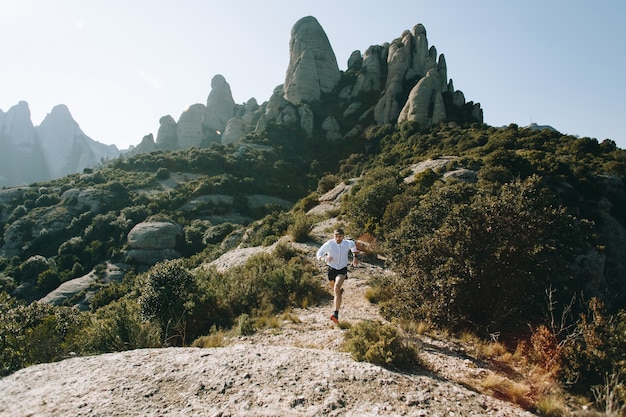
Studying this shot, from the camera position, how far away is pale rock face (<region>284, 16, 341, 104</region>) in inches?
3152

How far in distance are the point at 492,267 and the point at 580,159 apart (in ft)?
123

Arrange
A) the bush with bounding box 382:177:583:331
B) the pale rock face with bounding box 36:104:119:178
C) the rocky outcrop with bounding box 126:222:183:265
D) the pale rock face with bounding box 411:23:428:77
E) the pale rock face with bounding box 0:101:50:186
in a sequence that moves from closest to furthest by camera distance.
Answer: the bush with bounding box 382:177:583:331 < the rocky outcrop with bounding box 126:222:183:265 < the pale rock face with bounding box 411:23:428:77 < the pale rock face with bounding box 0:101:50:186 < the pale rock face with bounding box 36:104:119:178

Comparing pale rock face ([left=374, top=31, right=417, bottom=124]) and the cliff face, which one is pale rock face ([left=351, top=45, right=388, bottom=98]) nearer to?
the cliff face

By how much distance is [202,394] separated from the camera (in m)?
5.42

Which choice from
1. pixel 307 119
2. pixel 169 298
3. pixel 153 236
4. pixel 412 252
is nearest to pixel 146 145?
pixel 307 119

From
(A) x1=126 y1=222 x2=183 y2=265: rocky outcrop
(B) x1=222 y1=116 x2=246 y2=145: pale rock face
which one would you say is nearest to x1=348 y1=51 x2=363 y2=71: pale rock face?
(B) x1=222 y1=116 x2=246 y2=145: pale rock face

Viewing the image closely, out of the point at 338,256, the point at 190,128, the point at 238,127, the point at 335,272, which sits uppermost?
the point at 190,128

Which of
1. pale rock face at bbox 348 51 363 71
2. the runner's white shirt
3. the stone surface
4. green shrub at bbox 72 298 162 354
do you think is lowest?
green shrub at bbox 72 298 162 354

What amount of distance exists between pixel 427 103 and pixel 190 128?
2823 inches

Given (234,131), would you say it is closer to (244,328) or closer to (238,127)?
(238,127)

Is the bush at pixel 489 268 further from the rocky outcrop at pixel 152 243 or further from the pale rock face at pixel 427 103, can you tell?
the pale rock face at pixel 427 103

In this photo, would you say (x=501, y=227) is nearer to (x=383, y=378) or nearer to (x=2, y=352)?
(x=383, y=378)

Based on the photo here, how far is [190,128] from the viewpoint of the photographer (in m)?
100

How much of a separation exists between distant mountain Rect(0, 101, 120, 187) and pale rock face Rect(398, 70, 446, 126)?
604 ft
